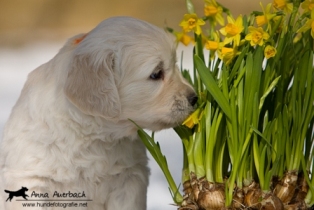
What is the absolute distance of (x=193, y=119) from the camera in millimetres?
2375

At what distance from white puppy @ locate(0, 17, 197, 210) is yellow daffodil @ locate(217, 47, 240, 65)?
19cm

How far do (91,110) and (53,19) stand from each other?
4.47 meters

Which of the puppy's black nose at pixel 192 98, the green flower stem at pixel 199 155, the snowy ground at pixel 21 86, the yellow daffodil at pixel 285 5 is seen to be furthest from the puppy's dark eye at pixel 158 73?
the snowy ground at pixel 21 86

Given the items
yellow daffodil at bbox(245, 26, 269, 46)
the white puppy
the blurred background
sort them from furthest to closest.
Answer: the blurred background < the white puppy < yellow daffodil at bbox(245, 26, 269, 46)

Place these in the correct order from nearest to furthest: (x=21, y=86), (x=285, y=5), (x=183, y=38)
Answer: (x=285, y=5), (x=183, y=38), (x=21, y=86)

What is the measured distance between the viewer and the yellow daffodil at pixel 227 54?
2.30 meters

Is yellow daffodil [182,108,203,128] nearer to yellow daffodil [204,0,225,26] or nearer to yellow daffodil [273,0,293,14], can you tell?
yellow daffodil [204,0,225,26]

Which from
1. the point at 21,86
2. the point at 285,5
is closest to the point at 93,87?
the point at 285,5

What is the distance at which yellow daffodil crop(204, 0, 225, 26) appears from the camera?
2412 mm

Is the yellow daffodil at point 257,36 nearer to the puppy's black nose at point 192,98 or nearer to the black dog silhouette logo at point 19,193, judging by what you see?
the puppy's black nose at point 192,98

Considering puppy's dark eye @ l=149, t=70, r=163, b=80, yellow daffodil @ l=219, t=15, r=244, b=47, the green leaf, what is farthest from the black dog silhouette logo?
yellow daffodil @ l=219, t=15, r=244, b=47

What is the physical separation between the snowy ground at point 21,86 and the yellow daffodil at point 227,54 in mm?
758

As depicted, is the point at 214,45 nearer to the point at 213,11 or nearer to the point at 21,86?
the point at 213,11

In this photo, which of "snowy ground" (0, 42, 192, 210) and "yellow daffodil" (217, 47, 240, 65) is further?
"snowy ground" (0, 42, 192, 210)
